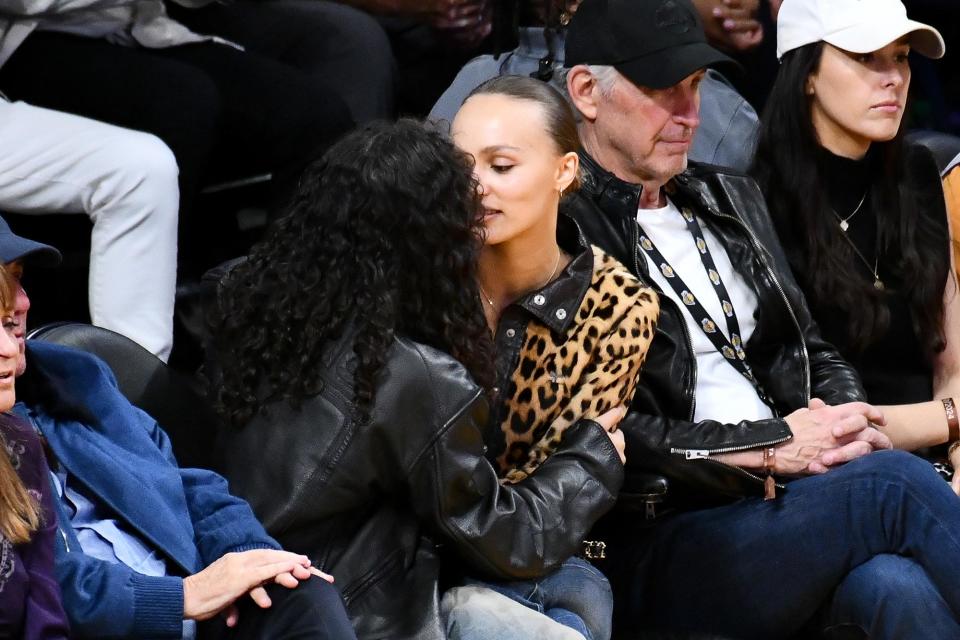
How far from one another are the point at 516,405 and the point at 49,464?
89 centimetres

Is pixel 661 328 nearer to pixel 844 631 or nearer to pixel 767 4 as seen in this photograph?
pixel 844 631

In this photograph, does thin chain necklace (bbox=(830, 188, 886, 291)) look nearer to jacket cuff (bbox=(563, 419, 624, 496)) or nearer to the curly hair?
jacket cuff (bbox=(563, 419, 624, 496))

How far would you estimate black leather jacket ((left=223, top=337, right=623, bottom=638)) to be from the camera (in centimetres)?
251

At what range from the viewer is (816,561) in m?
3.03

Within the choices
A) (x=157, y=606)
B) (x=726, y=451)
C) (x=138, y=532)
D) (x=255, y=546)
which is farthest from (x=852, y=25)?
(x=157, y=606)

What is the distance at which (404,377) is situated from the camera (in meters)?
2.51

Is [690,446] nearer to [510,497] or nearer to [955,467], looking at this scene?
[510,497]

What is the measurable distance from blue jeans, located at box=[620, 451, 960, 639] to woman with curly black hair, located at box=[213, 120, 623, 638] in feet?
1.59

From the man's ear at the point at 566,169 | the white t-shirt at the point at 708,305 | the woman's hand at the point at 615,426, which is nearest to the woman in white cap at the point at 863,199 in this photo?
the white t-shirt at the point at 708,305

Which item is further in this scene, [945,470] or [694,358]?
[945,470]

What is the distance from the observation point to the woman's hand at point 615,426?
9.34 feet

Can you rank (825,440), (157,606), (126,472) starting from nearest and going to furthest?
(157,606)
(126,472)
(825,440)

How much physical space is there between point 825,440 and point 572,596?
73 cm

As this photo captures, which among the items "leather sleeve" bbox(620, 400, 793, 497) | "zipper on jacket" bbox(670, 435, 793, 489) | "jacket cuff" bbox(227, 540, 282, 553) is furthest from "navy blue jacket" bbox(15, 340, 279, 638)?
"zipper on jacket" bbox(670, 435, 793, 489)
